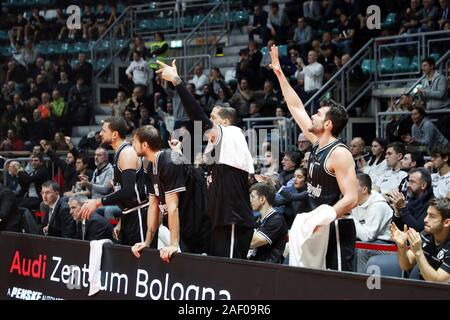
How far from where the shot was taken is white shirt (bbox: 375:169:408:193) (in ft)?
32.1

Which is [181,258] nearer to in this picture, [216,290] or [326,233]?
[216,290]

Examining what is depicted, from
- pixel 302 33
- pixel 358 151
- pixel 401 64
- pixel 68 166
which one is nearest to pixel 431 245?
pixel 358 151

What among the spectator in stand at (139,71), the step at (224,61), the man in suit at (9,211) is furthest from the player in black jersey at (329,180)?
the spectator in stand at (139,71)

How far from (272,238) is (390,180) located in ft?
8.54

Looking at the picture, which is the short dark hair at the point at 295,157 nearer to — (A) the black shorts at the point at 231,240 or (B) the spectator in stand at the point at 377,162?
(B) the spectator in stand at the point at 377,162

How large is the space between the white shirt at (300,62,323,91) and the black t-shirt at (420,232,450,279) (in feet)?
26.5

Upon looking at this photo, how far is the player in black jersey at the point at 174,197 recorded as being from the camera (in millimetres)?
7051

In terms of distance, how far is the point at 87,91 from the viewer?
1902 cm

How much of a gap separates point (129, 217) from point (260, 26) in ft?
32.8

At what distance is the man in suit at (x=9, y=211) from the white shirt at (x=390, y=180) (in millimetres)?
4537

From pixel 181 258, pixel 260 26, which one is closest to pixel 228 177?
pixel 181 258

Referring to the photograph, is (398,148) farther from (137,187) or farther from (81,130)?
(81,130)

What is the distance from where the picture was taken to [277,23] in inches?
682

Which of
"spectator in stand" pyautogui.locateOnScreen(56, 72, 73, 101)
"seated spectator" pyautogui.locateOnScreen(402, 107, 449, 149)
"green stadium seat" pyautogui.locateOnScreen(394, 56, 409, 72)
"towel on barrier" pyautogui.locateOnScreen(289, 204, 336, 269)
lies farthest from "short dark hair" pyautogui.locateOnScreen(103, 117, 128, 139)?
"spectator in stand" pyautogui.locateOnScreen(56, 72, 73, 101)
